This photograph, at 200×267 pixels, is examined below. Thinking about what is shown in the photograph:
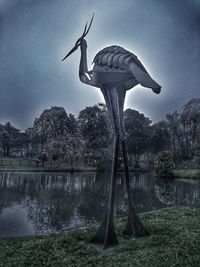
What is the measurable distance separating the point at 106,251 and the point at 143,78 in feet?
7.65

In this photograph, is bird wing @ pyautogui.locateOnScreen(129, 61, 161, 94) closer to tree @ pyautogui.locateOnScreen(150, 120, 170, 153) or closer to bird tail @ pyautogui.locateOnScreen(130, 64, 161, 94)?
bird tail @ pyautogui.locateOnScreen(130, 64, 161, 94)

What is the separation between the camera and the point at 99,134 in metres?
29.4

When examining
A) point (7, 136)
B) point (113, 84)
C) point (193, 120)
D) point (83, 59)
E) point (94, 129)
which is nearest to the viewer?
point (113, 84)

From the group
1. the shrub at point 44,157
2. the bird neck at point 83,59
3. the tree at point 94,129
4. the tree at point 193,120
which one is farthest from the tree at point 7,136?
the bird neck at point 83,59

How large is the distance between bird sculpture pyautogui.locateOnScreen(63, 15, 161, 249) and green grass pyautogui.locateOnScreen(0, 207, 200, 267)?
0.20 meters

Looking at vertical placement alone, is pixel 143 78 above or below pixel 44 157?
below

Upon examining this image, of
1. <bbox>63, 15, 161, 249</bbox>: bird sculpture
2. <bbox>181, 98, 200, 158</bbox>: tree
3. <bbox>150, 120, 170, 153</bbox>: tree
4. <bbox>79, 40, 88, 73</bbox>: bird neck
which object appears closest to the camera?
<bbox>63, 15, 161, 249</bbox>: bird sculpture

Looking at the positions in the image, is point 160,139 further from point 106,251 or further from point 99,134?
point 106,251

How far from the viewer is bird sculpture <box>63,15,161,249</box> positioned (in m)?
3.61

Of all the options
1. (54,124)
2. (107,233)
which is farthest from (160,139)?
(107,233)

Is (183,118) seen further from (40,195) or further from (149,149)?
(40,195)

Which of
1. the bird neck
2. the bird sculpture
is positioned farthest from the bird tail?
the bird neck

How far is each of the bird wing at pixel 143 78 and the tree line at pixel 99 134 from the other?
727 inches

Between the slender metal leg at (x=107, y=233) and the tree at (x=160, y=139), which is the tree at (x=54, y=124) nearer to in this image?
the tree at (x=160, y=139)
